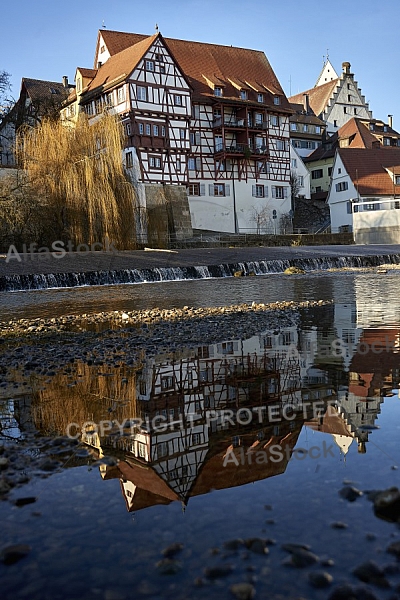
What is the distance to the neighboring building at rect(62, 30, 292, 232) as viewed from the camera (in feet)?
158

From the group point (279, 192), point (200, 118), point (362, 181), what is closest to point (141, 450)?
point (200, 118)

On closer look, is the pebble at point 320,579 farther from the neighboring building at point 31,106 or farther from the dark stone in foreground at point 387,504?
the neighboring building at point 31,106

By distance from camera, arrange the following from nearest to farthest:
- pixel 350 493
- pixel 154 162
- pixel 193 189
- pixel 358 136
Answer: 1. pixel 350 493
2. pixel 154 162
3. pixel 193 189
4. pixel 358 136

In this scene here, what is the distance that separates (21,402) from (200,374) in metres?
1.79

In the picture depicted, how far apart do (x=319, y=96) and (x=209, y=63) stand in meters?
28.8

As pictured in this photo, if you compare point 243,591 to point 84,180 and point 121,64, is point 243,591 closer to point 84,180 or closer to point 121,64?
point 84,180

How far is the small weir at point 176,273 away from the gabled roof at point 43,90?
35.9m

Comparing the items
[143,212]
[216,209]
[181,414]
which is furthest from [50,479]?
[216,209]

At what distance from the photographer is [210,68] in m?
57.8

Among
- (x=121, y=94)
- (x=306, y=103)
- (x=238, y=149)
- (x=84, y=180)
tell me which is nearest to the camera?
(x=84, y=180)

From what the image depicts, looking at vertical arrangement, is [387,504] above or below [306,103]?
below

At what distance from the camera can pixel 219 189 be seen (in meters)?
55.1

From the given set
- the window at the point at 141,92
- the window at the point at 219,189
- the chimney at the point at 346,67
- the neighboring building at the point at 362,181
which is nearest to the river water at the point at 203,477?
the window at the point at 141,92

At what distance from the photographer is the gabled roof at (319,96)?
80.7 m
